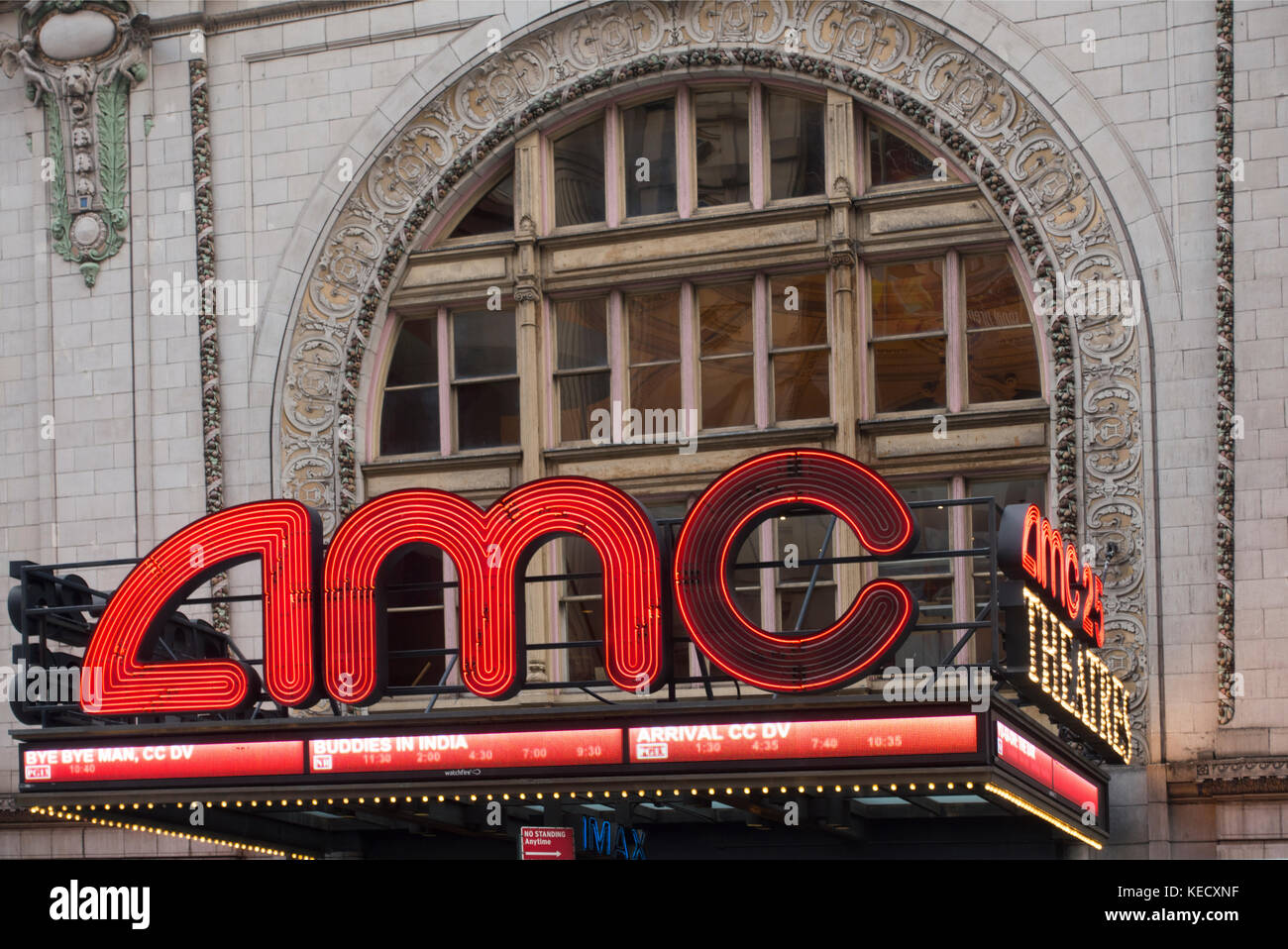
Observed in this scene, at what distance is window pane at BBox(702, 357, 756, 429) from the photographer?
28.9 meters

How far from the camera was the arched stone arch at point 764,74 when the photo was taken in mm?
26828

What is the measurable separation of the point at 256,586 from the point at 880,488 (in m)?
11.8

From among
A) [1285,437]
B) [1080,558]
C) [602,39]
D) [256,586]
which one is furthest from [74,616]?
[1285,437]

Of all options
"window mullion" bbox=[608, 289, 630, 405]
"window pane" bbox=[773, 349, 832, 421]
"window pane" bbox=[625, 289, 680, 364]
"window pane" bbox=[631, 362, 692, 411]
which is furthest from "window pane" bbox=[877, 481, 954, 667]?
"window mullion" bbox=[608, 289, 630, 405]

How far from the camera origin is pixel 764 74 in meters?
29.0

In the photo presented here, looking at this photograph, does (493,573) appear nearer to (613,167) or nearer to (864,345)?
(864,345)

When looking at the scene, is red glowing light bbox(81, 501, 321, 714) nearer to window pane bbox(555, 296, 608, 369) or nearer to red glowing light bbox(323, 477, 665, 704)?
red glowing light bbox(323, 477, 665, 704)

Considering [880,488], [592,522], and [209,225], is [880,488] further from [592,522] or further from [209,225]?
[209,225]

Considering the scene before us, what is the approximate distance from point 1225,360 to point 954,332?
348cm

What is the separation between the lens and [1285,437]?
85.1 ft

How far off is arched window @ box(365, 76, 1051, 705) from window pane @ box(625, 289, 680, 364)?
0.10ft

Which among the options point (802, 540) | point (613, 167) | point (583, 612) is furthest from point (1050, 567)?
point (613, 167)

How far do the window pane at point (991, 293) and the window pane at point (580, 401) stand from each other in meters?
5.00

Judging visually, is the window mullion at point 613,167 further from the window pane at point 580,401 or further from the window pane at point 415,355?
the window pane at point 415,355
